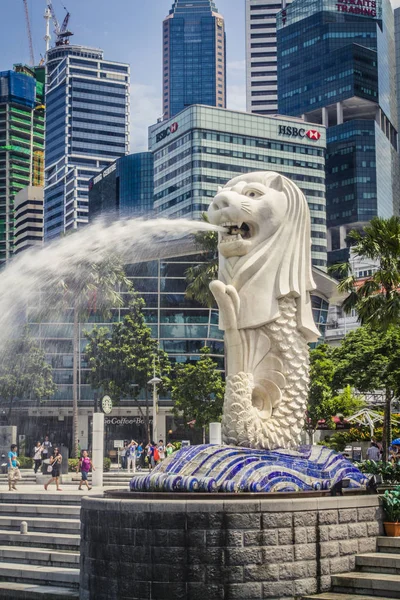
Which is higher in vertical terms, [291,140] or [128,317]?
[291,140]

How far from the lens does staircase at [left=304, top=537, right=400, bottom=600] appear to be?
40.3ft

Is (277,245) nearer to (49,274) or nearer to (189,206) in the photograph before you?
(49,274)

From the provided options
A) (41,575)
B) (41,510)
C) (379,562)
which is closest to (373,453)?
(41,510)

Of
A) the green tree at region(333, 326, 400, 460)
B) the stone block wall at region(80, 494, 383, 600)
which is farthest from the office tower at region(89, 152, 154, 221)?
the stone block wall at region(80, 494, 383, 600)

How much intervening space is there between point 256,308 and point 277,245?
1319 mm

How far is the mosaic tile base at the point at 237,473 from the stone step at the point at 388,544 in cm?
121

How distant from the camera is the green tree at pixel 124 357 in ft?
166

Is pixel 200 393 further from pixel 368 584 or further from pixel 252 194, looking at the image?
pixel 368 584

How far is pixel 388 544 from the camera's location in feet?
45.3

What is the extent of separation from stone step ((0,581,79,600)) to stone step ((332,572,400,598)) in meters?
4.38

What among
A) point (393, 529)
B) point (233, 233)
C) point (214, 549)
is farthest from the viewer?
point (233, 233)

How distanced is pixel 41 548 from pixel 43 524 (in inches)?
43.6

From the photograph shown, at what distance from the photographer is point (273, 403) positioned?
16859 mm

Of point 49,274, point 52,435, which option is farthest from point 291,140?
point 49,274
